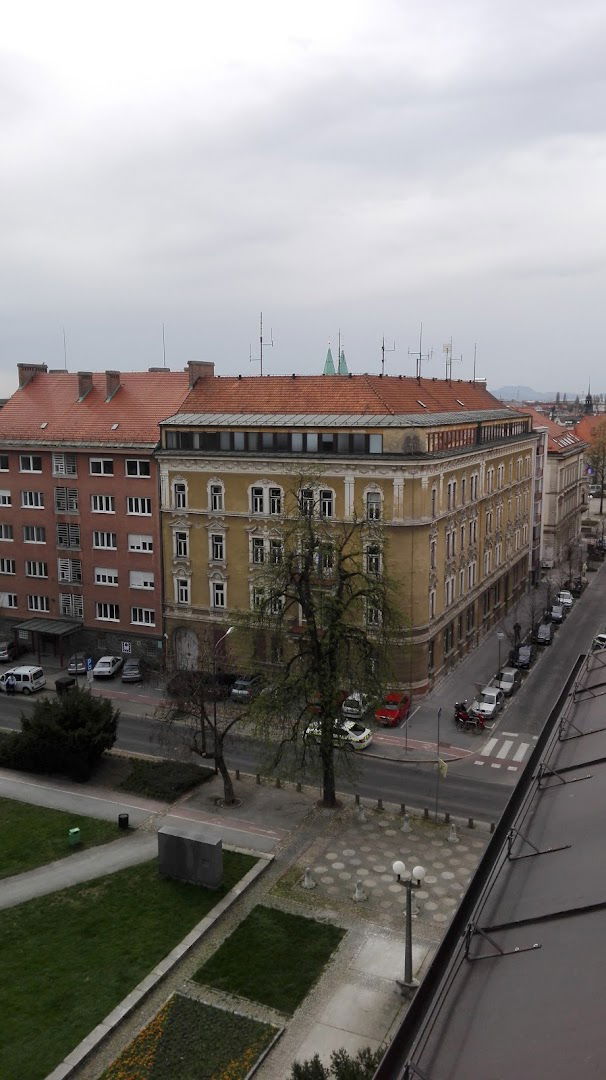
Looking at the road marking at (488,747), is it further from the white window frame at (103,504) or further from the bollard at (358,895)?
the white window frame at (103,504)

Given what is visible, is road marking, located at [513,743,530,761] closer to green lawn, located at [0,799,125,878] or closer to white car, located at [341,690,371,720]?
white car, located at [341,690,371,720]

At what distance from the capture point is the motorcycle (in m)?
47.4

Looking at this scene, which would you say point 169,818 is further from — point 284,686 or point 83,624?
point 83,624

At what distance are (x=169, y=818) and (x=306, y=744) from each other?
23.1 feet

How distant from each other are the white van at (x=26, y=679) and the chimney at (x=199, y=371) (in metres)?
22.3

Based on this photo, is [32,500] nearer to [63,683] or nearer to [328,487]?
[63,683]

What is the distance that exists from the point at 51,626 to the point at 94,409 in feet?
53.0

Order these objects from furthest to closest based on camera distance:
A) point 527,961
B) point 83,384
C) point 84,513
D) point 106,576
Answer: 1. point 83,384
2. point 84,513
3. point 106,576
4. point 527,961

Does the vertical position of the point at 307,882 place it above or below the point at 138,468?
below

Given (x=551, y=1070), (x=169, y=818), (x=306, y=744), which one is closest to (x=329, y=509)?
(x=306, y=744)

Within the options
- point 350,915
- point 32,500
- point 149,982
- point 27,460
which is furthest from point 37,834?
point 27,460

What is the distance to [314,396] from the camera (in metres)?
52.6

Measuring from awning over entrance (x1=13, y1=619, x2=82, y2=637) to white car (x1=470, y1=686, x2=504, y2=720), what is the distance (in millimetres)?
28764

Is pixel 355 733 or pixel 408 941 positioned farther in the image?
pixel 355 733
